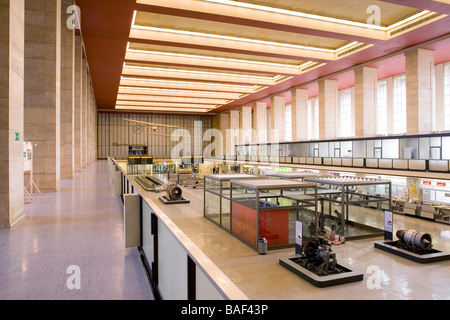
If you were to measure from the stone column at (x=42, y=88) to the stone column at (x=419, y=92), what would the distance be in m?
18.1

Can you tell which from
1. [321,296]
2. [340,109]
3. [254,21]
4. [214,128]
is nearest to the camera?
[321,296]

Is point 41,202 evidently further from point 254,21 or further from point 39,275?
point 254,21

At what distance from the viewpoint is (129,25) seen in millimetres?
14688

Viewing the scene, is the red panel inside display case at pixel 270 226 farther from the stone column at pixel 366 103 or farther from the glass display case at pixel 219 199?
the stone column at pixel 366 103

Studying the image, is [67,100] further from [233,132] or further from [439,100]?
[233,132]

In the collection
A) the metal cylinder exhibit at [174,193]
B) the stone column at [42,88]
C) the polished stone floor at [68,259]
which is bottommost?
the polished stone floor at [68,259]

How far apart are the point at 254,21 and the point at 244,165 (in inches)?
567

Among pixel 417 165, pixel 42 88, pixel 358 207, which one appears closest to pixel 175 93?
pixel 42 88

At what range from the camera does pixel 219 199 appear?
6.33m

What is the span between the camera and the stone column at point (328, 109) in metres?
25.1

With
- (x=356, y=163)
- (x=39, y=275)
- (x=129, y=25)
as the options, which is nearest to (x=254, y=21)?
(x=129, y=25)

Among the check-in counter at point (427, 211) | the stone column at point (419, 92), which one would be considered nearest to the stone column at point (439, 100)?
the stone column at point (419, 92)

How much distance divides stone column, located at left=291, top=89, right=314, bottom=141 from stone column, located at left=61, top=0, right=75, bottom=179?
1875 cm

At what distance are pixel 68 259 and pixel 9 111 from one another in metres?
3.85
